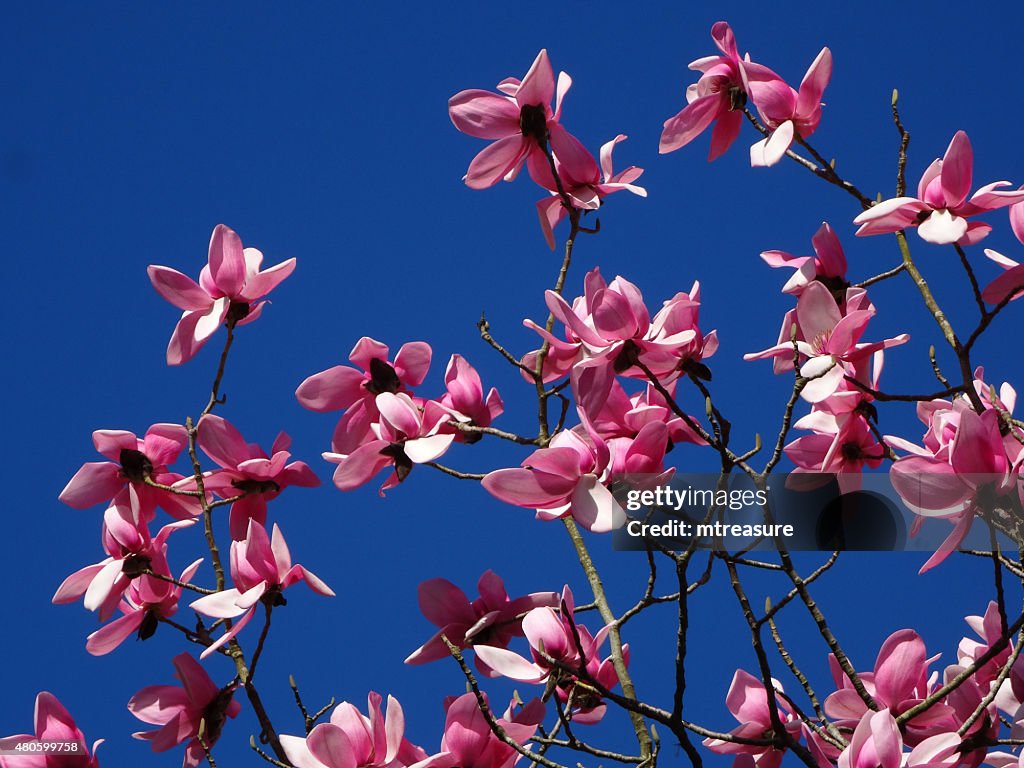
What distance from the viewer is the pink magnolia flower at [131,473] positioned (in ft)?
5.85

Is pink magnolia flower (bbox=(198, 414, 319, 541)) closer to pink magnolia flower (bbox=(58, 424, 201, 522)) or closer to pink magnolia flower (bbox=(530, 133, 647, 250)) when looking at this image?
pink magnolia flower (bbox=(58, 424, 201, 522))

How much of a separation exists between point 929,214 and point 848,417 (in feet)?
0.98

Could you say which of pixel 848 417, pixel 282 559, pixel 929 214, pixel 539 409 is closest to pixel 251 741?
pixel 282 559

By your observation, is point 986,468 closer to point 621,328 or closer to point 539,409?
point 621,328

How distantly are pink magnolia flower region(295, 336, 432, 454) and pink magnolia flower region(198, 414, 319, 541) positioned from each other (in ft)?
0.23

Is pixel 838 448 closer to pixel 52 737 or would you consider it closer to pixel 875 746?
pixel 875 746

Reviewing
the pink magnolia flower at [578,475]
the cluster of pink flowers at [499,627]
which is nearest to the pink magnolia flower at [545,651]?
the cluster of pink flowers at [499,627]

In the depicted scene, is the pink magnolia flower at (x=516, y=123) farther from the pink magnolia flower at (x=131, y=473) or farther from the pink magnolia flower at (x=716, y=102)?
the pink magnolia flower at (x=131, y=473)

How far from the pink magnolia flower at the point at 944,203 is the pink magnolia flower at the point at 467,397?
0.55m

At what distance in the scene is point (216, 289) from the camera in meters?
1.81

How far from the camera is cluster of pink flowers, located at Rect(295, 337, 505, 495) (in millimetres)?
1606

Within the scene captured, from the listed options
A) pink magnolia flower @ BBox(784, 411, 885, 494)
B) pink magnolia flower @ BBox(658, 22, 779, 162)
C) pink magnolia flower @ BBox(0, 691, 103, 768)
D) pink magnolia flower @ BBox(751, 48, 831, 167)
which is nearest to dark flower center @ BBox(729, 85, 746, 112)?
pink magnolia flower @ BBox(658, 22, 779, 162)

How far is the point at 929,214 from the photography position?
5.10 ft

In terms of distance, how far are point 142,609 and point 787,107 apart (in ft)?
3.90
